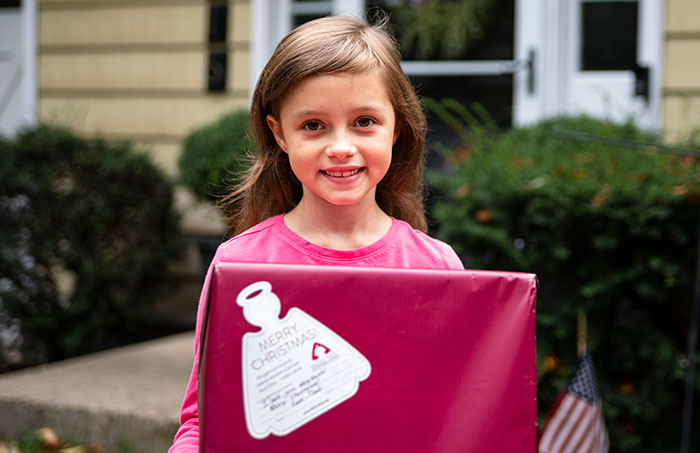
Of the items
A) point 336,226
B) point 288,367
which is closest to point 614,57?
point 336,226

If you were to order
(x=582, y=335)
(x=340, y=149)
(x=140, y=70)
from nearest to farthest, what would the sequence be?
1. (x=340, y=149)
2. (x=582, y=335)
3. (x=140, y=70)

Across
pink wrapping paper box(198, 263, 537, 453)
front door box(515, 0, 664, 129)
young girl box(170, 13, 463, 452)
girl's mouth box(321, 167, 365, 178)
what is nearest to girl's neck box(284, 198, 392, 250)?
young girl box(170, 13, 463, 452)

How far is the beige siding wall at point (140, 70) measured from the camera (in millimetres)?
5297

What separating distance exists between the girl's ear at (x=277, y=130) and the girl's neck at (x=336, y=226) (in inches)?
4.9

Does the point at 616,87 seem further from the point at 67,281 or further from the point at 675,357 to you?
the point at 67,281

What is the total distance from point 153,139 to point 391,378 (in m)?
4.64

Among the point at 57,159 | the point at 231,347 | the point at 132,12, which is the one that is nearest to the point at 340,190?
the point at 231,347

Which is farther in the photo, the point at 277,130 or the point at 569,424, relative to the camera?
the point at 569,424

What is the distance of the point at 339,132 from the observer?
4.59 feet

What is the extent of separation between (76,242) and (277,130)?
3.30 metres

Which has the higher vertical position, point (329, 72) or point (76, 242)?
point (329, 72)

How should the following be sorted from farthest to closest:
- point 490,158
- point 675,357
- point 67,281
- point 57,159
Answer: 1. point 67,281
2. point 57,159
3. point 490,158
4. point 675,357

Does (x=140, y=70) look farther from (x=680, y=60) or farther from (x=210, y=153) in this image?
(x=680, y=60)

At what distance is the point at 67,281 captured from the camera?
514 cm
